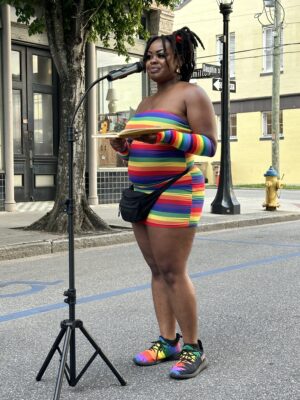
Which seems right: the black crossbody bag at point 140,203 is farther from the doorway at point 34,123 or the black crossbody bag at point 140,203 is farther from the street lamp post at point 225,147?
the doorway at point 34,123

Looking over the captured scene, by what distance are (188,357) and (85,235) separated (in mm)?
5866

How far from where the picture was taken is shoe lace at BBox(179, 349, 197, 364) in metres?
3.56

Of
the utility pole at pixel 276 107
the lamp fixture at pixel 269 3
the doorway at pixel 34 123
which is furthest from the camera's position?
the lamp fixture at pixel 269 3

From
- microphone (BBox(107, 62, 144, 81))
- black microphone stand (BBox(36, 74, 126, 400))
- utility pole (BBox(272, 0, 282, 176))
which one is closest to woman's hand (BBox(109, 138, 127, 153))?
black microphone stand (BBox(36, 74, 126, 400))

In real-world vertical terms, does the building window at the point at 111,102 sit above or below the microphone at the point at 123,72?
above

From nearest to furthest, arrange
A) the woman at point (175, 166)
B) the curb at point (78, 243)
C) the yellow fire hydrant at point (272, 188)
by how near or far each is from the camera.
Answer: the woman at point (175, 166) < the curb at point (78, 243) < the yellow fire hydrant at point (272, 188)

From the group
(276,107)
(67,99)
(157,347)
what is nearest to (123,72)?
(157,347)

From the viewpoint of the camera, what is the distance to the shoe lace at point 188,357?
11.7ft

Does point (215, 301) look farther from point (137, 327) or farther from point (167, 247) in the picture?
point (167, 247)

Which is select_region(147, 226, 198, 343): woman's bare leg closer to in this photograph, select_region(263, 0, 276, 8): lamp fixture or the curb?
the curb

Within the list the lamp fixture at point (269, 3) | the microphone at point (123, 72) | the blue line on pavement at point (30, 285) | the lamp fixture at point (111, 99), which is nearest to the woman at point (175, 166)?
the microphone at point (123, 72)

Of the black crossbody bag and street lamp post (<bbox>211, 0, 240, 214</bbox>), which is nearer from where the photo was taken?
the black crossbody bag

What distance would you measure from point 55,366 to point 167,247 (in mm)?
1082

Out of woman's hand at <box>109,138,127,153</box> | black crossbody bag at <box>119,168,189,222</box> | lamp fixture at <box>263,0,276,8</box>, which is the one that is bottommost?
black crossbody bag at <box>119,168,189,222</box>
